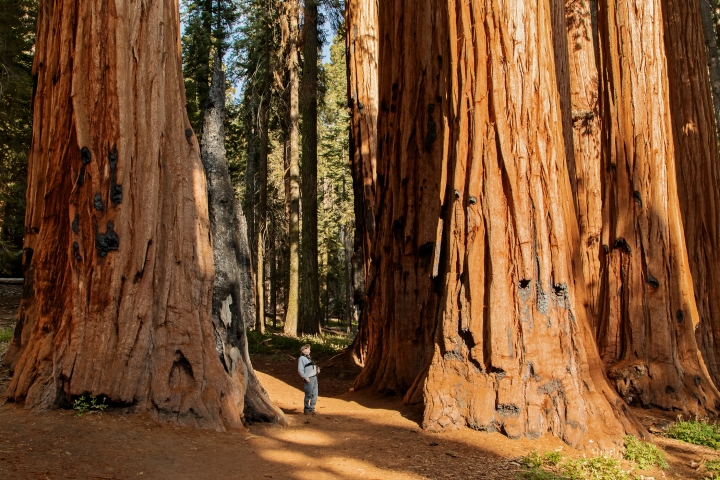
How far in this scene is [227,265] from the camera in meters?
7.41

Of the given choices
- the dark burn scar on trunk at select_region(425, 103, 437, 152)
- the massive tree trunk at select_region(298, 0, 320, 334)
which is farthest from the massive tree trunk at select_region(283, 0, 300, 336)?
the dark burn scar on trunk at select_region(425, 103, 437, 152)

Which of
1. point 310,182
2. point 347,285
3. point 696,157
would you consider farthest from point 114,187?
point 347,285

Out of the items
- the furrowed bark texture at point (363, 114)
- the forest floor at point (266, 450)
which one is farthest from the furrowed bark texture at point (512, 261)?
the furrowed bark texture at point (363, 114)

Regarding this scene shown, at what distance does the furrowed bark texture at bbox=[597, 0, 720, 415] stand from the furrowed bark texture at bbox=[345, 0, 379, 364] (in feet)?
17.2

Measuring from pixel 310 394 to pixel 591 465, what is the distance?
3.63 metres

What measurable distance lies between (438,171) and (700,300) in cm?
579

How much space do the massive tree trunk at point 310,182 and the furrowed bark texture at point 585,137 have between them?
811 centimetres

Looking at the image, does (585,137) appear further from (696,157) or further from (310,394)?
(310,394)

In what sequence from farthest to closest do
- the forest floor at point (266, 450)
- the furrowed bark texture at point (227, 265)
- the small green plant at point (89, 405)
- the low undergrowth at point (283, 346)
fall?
the low undergrowth at point (283, 346)
the furrowed bark texture at point (227, 265)
the small green plant at point (89, 405)
the forest floor at point (266, 450)

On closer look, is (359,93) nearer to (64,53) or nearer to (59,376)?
(64,53)

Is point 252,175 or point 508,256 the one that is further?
point 252,175

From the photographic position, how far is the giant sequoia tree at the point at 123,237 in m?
6.16

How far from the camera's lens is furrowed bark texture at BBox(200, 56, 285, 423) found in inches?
280

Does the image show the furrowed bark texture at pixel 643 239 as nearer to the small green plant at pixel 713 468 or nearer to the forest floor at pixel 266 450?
the forest floor at pixel 266 450
